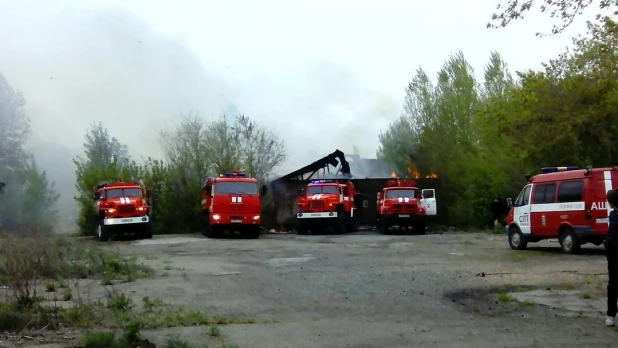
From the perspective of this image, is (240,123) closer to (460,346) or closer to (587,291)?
(587,291)

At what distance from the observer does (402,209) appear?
3500 cm

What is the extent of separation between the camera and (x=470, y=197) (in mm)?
37094

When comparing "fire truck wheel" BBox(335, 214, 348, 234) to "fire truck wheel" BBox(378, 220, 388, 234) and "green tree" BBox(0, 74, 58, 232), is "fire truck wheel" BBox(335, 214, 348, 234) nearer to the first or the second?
"fire truck wheel" BBox(378, 220, 388, 234)

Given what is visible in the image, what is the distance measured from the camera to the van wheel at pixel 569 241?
19.0 m

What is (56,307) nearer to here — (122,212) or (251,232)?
(122,212)

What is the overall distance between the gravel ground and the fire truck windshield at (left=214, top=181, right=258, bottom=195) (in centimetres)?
1143

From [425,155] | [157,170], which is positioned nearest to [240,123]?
[157,170]

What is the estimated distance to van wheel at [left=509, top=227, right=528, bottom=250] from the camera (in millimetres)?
21156

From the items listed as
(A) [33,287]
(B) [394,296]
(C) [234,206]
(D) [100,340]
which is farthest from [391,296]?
(C) [234,206]

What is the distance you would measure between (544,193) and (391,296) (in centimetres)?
997

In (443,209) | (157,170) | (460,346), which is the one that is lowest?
(460,346)

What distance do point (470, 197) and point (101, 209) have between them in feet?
61.4

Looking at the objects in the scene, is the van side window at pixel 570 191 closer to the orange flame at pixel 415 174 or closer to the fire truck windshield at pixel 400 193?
the fire truck windshield at pixel 400 193

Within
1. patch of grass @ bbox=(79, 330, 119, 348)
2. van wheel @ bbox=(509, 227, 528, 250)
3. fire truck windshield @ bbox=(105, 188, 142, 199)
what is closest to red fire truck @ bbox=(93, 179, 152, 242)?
fire truck windshield @ bbox=(105, 188, 142, 199)
